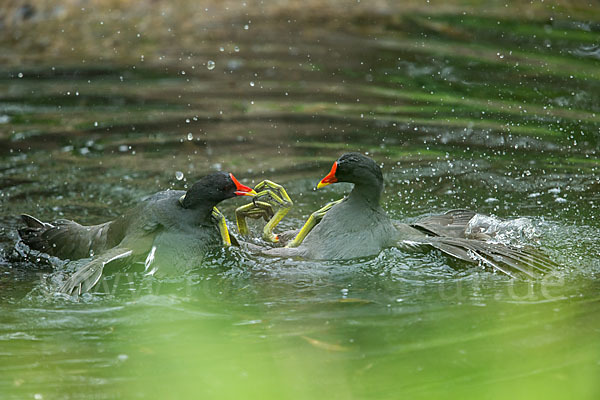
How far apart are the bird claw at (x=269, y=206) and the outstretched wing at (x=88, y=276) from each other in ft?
3.72

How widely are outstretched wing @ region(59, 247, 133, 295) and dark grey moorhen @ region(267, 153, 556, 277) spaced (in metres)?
1.12

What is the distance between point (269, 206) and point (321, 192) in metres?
1.30

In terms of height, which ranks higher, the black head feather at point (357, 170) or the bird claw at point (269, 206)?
the black head feather at point (357, 170)

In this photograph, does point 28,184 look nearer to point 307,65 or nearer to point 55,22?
point 307,65

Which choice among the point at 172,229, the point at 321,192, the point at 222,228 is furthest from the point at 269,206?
the point at 321,192

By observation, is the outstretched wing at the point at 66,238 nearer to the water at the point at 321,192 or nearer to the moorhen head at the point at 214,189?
the water at the point at 321,192

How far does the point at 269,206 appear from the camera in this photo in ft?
20.1

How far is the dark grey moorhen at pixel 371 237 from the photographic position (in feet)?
18.2

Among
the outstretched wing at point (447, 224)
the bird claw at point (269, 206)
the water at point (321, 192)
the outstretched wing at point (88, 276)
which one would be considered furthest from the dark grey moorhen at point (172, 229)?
the outstretched wing at point (447, 224)

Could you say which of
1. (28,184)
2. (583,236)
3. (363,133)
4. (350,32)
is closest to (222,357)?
(583,236)

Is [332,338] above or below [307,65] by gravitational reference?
below

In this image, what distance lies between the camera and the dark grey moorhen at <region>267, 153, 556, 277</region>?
5547mm

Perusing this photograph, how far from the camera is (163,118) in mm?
9234

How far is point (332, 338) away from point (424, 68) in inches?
255
